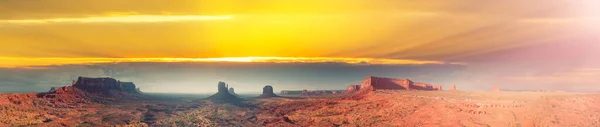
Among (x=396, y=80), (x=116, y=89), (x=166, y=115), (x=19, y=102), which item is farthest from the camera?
(x=116, y=89)

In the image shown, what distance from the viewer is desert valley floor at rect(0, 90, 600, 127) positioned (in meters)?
74.7

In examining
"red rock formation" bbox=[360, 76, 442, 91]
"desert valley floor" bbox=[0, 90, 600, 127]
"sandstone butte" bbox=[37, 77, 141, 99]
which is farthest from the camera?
"red rock formation" bbox=[360, 76, 442, 91]

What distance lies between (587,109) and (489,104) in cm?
1477

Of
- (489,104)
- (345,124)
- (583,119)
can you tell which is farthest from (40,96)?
(583,119)

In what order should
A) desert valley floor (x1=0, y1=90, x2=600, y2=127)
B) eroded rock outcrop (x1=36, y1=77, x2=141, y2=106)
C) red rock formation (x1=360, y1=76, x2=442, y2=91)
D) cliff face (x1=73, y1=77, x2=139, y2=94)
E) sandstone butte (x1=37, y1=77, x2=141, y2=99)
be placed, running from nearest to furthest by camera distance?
desert valley floor (x1=0, y1=90, x2=600, y2=127) → eroded rock outcrop (x1=36, y1=77, x2=141, y2=106) → sandstone butte (x1=37, y1=77, x2=141, y2=99) → cliff face (x1=73, y1=77, x2=139, y2=94) → red rock formation (x1=360, y1=76, x2=442, y2=91)

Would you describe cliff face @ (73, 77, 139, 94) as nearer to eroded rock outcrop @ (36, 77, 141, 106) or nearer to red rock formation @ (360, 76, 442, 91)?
eroded rock outcrop @ (36, 77, 141, 106)

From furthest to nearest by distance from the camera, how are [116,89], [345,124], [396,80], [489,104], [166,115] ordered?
[116,89] < [396,80] < [166,115] < [345,124] < [489,104]

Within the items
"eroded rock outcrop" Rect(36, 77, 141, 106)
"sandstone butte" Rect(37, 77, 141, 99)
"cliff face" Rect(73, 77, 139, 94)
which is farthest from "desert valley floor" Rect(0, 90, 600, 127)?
"cliff face" Rect(73, 77, 139, 94)

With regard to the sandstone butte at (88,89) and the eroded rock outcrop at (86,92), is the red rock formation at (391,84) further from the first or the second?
the sandstone butte at (88,89)

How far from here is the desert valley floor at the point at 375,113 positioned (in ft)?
245

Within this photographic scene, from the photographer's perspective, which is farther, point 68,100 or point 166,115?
point 68,100

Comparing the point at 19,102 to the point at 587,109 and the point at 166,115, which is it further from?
the point at 587,109

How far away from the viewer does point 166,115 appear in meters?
125

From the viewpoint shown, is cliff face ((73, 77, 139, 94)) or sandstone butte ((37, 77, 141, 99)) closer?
sandstone butte ((37, 77, 141, 99))
